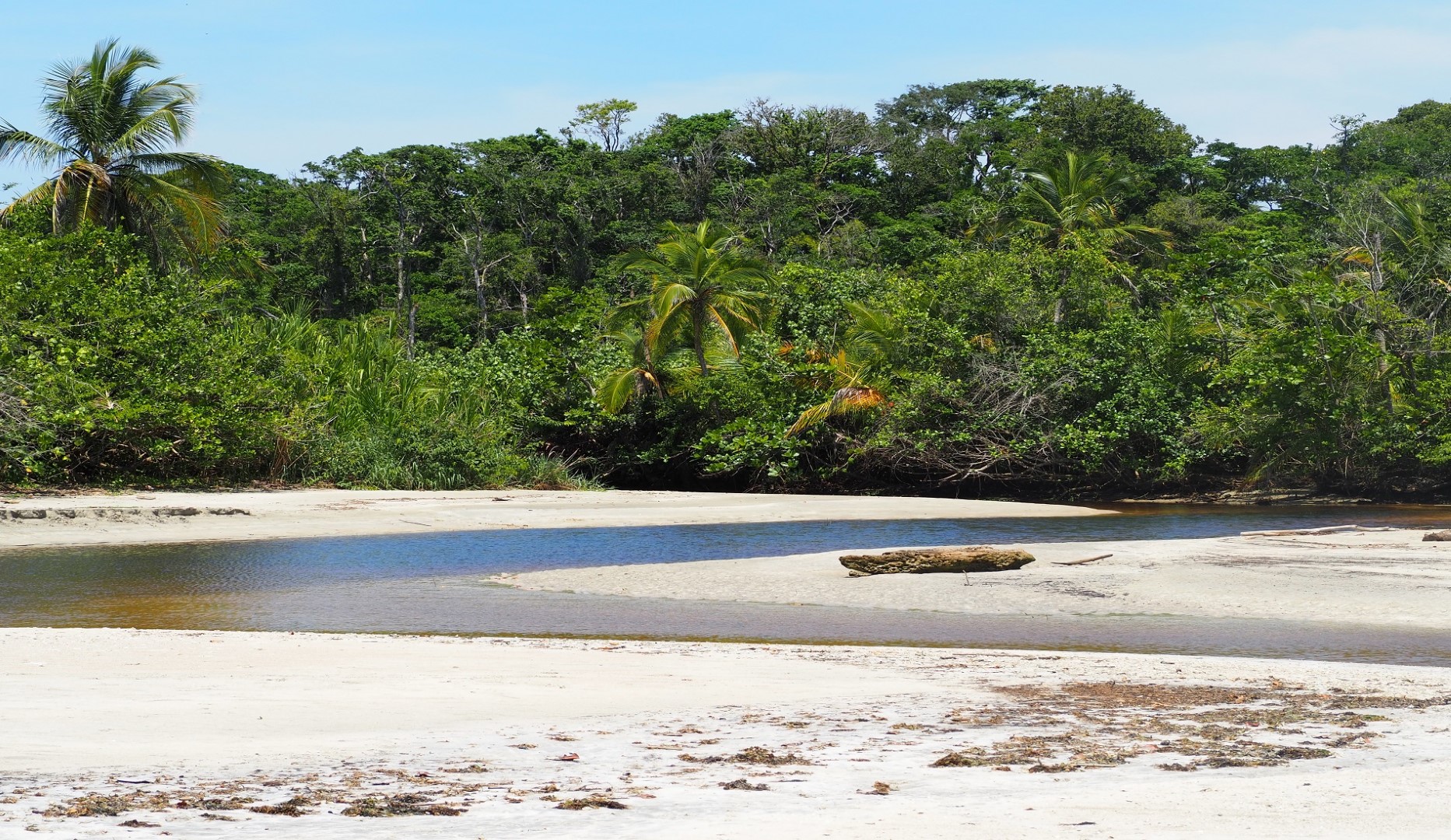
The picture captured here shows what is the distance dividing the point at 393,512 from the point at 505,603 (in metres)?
8.95

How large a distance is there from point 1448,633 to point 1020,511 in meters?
13.5

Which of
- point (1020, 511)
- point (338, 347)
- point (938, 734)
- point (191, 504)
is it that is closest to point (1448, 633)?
point (938, 734)

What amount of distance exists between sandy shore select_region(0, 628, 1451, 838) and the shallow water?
1.74m

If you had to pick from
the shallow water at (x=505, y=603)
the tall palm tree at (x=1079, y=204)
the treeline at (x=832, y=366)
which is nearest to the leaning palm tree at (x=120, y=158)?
the treeline at (x=832, y=366)

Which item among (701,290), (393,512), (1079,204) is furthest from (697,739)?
(1079,204)

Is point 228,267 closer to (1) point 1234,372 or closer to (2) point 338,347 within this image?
(2) point 338,347

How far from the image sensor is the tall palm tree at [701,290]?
29.5m

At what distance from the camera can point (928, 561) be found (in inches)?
522

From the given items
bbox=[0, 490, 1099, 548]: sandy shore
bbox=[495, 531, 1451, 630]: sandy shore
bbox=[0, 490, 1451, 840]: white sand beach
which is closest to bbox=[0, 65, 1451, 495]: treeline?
bbox=[0, 490, 1099, 548]: sandy shore

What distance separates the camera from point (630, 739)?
5.37 metres

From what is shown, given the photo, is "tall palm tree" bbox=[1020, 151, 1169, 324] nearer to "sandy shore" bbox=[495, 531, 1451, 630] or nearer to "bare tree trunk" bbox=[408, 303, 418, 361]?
"bare tree trunk" bbox=[408, 303, 418, 361]

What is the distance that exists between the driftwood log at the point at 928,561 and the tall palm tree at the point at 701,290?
1672cm

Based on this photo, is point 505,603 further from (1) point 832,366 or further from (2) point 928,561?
(1) point 832,366

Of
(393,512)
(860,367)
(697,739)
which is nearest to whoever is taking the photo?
(697,739)
